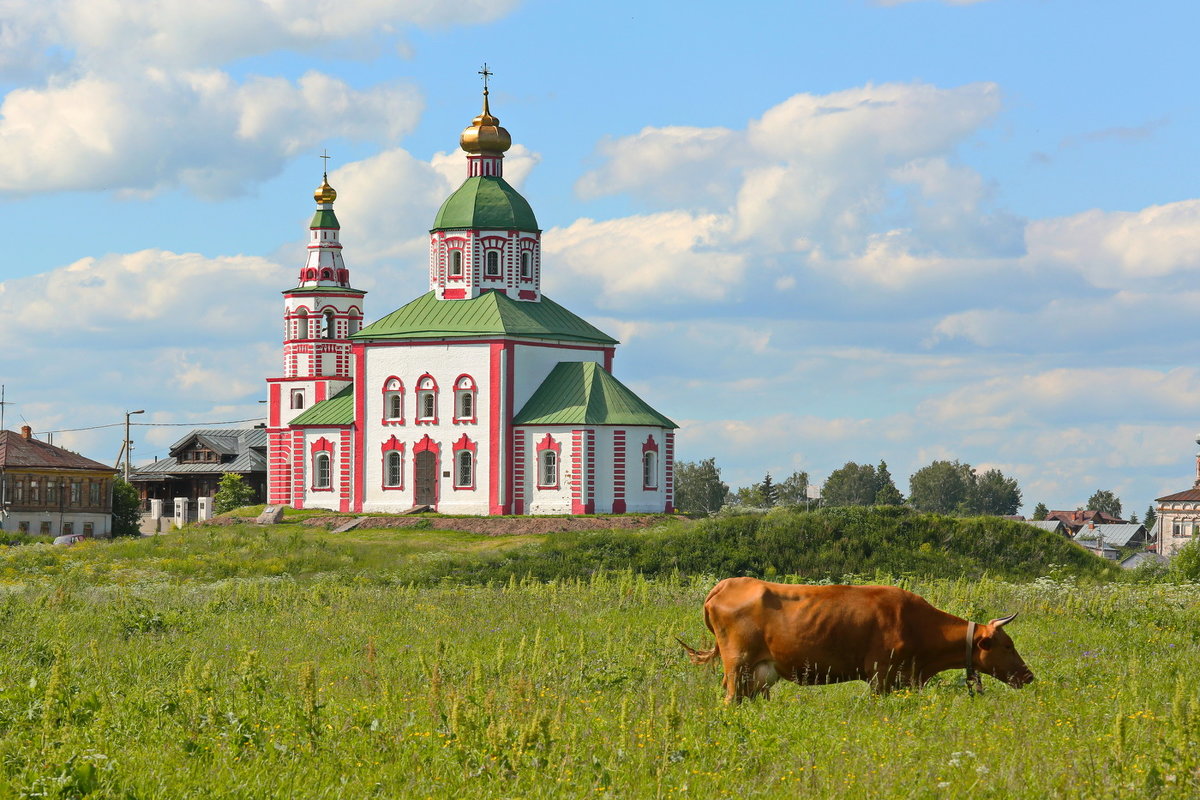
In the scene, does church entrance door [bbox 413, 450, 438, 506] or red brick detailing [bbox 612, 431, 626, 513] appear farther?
church entrance door [bbox 413, 450, 438, 506]

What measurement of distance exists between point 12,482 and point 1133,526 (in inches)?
3001

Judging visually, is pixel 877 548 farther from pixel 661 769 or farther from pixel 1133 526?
pixel 1133 526

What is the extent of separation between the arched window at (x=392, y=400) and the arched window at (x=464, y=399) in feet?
7.98

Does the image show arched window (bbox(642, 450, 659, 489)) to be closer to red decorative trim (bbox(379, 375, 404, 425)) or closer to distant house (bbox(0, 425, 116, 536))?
red decorative trim (bbox(379, 375, 404, 425))

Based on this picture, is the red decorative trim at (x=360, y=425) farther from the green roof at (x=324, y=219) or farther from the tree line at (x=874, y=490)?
the tree line at (x=874, y=490)

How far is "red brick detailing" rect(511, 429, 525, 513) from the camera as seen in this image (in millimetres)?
53500

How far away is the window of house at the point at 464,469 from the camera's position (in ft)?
178

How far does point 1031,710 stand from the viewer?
38.4 feet

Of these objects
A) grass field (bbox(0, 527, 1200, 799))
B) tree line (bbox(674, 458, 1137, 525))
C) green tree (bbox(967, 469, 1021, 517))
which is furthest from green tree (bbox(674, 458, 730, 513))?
grass field (bbox(0, 527, 1200, 799))

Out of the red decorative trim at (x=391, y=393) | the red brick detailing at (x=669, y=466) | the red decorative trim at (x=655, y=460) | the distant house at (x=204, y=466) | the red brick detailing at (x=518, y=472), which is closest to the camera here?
the red decorative trim at (x=655, y=460)

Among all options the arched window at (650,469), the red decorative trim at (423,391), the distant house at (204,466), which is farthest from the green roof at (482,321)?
the distant house at (204,466)

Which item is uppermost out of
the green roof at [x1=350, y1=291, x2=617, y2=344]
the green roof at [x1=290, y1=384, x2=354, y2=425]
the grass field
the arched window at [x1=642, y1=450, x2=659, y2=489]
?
the green roof at [x1=350, y1=291, x2=617, y2=344]

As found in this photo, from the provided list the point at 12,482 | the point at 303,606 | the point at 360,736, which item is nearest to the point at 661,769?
the point at 360,736

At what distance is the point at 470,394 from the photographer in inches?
2140
